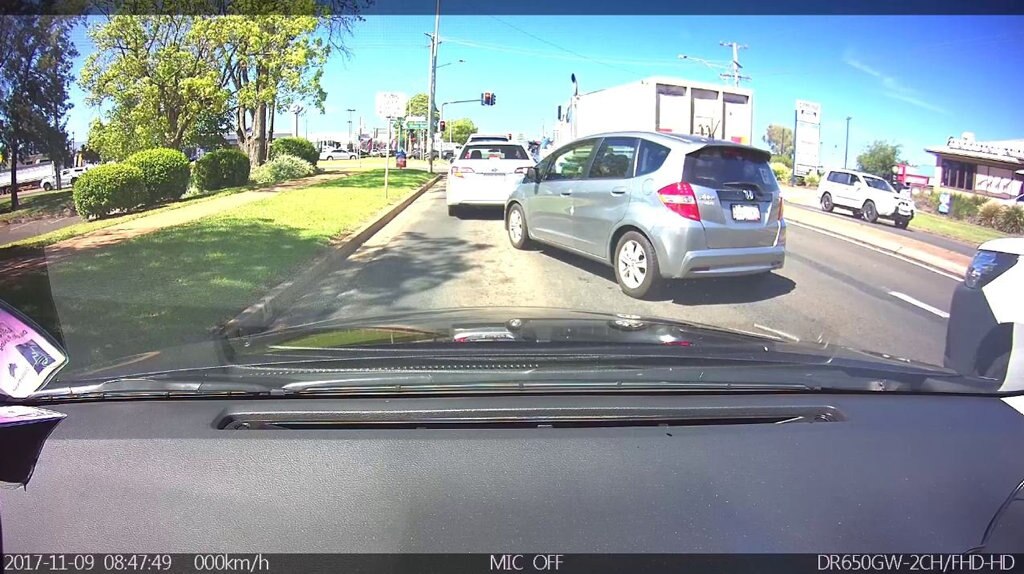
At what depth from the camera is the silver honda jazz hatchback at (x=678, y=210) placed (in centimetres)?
692

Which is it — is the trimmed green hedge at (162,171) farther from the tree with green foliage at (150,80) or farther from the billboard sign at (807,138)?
the billboard sign at (807,138)

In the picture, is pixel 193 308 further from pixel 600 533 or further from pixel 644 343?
pixel 600 533

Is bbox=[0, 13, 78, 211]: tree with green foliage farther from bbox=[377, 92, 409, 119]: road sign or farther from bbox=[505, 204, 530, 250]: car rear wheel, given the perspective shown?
bbox=[377, 92, 409, 119]: road sign

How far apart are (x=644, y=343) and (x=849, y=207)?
20.6 metres

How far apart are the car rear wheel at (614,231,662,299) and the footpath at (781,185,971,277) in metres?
1.97

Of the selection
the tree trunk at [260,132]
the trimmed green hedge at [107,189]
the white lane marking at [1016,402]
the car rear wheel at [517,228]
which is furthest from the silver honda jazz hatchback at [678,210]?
the tree trunk at [260,132]

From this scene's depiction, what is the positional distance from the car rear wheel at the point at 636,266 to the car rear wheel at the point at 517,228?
2625 mm

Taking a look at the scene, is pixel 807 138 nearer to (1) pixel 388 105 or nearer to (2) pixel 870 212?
(2) pixel 870 212

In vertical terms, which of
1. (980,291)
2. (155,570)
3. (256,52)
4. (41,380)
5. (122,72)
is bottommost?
(155,570)

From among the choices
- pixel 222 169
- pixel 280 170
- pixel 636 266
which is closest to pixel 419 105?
pixel 280 170

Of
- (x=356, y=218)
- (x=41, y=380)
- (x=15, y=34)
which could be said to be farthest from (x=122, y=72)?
(x=41, y=380)

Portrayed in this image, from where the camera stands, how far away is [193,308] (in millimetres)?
6297

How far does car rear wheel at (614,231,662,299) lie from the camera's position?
23.5 ft

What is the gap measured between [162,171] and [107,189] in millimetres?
990
